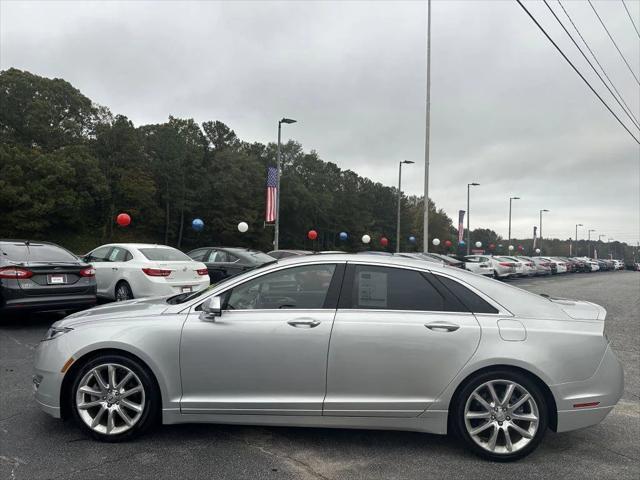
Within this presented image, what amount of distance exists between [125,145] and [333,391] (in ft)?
180

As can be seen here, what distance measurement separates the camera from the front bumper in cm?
354

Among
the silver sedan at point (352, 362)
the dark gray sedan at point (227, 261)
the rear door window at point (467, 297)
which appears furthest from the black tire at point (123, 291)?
the rear door window at point (467, 297)

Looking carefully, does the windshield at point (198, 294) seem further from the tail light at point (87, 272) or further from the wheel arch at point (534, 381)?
the tail light at point (87, 272)

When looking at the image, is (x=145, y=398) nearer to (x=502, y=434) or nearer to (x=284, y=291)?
(x=284, y=291)

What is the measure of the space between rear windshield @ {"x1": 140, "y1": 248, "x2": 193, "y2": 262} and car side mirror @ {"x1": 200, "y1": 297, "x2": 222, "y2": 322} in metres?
6.71

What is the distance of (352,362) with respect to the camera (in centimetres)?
359

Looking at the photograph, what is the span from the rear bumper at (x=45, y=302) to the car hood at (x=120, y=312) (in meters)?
4.13

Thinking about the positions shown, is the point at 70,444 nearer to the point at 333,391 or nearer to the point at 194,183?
the point at 333,391

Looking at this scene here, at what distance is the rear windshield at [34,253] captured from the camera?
7775mm

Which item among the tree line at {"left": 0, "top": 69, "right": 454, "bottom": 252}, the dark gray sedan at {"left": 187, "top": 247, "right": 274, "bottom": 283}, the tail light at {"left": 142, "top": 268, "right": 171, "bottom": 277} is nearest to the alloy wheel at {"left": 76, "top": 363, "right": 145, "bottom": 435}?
the tail light at {"left": 142, "top": 268, "right": 171, "bottom": 277}

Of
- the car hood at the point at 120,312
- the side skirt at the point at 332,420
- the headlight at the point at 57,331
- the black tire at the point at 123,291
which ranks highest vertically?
the car hood at the point at 120,312

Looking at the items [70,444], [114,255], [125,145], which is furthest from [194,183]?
[70,444]

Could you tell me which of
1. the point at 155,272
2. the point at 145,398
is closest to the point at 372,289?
the point at 145,398

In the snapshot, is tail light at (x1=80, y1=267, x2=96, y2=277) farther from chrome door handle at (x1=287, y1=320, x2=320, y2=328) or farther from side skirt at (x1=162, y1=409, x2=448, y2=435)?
chrome door handle at (x1=287, y1=320, x2=320, y2=328)
